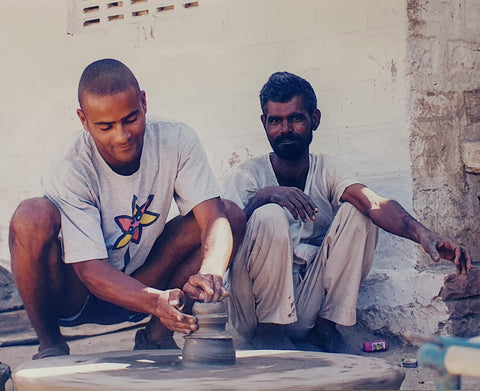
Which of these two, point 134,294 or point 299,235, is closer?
point 134,294

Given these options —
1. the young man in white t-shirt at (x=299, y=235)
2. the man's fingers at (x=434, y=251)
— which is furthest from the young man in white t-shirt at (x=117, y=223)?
the man's fingers at (x=434, y=251)

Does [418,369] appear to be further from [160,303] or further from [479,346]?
[479,346]

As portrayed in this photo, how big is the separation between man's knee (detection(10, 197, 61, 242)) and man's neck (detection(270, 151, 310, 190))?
1.22m

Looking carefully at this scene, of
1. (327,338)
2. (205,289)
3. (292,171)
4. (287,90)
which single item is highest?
(287,90)

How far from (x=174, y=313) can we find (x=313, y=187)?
4.70ft

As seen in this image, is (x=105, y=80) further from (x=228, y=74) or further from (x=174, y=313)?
(x=228, y=74)

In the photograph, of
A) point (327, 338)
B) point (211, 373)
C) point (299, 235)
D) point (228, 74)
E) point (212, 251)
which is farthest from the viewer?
point (228, 74)

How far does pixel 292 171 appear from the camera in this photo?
3.98m

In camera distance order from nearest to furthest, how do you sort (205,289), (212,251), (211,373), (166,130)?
(211,373)
(205,289)
(212,251)
(166,130)

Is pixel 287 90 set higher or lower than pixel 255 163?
higher

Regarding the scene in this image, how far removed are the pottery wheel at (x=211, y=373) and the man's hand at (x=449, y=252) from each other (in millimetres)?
631

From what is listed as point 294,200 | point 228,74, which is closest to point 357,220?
point 294,200

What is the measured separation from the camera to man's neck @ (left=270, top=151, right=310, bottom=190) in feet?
13.0

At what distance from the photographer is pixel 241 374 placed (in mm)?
2580
